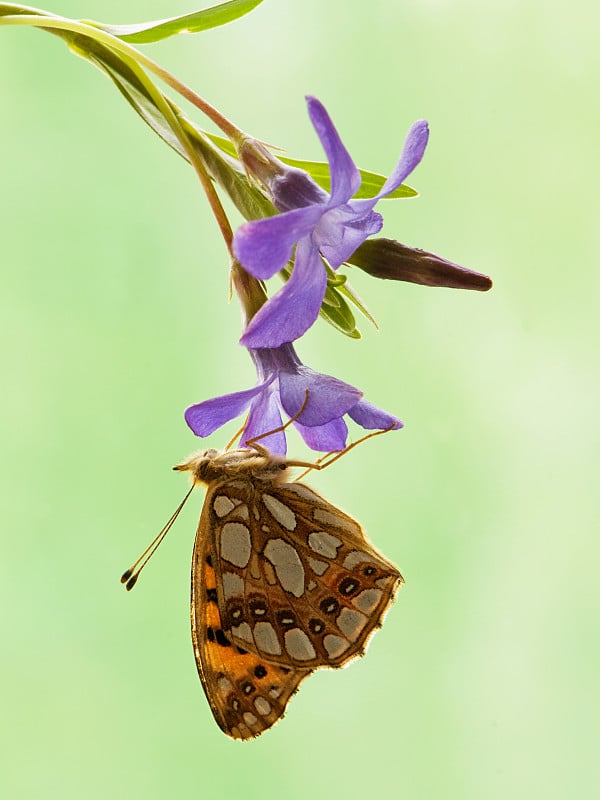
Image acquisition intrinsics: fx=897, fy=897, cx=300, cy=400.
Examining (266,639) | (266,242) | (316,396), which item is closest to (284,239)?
(266,242)

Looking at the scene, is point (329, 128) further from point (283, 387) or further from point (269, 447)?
point (269, 447)

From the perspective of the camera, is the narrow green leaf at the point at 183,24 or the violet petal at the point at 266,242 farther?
the narrow green leaf at the point at 183,24

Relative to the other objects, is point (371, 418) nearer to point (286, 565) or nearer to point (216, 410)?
point (216, 410)

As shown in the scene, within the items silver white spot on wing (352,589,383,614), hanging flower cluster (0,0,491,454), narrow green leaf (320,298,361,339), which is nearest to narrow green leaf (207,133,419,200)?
hanging flower cluster (0,0,491,454)

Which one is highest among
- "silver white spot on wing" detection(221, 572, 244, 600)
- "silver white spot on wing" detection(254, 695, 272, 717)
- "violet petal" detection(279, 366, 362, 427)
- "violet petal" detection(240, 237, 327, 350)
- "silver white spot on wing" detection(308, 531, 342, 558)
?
"violet petal" detection(240, 237, 327, 350)

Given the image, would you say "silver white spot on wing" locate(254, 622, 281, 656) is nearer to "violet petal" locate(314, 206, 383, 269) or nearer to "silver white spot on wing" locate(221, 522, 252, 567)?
"silver white spot on wing" locate(221, 522, 252, 567)

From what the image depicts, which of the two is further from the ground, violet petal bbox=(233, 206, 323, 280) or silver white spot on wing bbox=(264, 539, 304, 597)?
violet petal bbox=(233, 206, 323, 280)

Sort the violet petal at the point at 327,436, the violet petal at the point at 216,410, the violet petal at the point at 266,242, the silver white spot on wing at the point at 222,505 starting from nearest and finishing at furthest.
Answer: the violet petal at the point at 266,242 → the violet petal at the point at 216,410 → the violet petal at the point at 327,436 → the silver white spot on wing at the point at 222,505

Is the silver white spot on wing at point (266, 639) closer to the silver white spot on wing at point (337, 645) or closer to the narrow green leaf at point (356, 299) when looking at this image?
the silver white spot on wing at point (337, 645)

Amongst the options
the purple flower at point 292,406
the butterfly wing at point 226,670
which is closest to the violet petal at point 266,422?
the purple flower at point 292,406
